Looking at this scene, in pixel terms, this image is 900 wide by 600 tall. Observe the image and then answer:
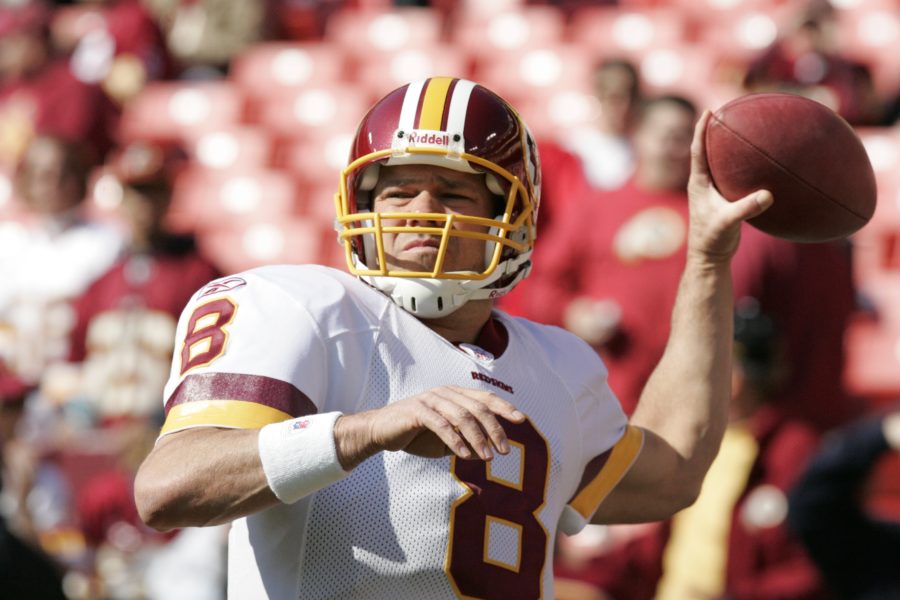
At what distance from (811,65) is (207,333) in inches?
206

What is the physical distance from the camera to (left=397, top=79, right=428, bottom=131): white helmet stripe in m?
2.75

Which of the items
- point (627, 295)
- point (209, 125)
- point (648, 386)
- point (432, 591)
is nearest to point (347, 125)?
point (209, 125)

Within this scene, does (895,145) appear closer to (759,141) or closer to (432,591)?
(759,141)

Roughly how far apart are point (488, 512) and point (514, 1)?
8.31 metres

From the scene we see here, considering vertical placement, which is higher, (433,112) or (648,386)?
(433,112)

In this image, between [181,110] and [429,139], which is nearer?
[429,139]

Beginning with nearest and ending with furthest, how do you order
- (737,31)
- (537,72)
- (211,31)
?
(737,31) < (537,72) < (211,31)

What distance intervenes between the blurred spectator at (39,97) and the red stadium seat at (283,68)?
1127 millimetres

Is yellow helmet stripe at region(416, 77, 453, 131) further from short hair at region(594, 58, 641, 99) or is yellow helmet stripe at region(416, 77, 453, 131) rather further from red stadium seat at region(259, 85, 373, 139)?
red stadium seat at region(259, 85, 373, 139)

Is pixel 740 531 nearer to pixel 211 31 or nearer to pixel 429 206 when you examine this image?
pixel 429 206

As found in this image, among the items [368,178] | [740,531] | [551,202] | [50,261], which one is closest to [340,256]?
[50,261]

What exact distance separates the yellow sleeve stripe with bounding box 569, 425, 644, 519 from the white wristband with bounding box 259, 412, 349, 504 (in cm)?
77

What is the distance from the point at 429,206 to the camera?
273cm

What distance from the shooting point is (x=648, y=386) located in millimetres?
3129
